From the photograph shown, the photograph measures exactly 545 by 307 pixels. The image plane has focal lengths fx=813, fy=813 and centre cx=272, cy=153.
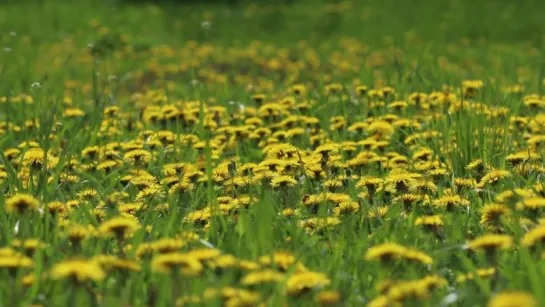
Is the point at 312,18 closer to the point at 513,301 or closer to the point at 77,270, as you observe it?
the point at 77,270

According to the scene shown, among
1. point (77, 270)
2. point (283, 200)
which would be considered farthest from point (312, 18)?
point (77, 270)

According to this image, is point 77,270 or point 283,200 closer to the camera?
point 77,270

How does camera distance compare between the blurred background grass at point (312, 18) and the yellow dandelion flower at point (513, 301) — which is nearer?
the yellow dandelion flower at point (513, 301)

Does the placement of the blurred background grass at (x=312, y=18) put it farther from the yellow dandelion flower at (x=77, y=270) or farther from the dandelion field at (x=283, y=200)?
the yellow dandelion flower at (x=77, y=270)

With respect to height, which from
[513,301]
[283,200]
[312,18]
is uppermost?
[513,301]

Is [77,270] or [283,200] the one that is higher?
[77,270]

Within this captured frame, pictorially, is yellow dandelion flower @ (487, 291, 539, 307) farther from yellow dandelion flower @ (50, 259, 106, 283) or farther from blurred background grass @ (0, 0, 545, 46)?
blurred background grass @ (0, 0, 545, 46)

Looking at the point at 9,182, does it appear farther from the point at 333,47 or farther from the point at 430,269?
the point at 333,47

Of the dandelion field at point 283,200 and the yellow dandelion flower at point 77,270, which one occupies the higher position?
A: the yellow dandelion flower at point 77,270

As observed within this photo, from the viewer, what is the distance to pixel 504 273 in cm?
209

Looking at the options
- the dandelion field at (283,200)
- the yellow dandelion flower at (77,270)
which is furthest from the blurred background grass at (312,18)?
the yellow dandelion flower at (77,270)

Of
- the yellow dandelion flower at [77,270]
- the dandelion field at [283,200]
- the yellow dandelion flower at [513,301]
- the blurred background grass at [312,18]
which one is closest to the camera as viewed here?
the yellow dandelion flower at [513,301]

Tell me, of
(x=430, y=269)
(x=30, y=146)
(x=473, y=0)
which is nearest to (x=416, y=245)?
(x=430, y=269)

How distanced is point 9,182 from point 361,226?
4.35ft
